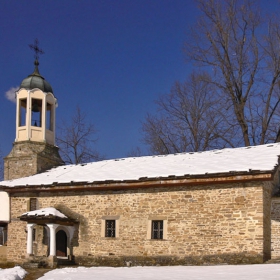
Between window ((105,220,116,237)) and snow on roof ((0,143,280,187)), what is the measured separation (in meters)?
1.68

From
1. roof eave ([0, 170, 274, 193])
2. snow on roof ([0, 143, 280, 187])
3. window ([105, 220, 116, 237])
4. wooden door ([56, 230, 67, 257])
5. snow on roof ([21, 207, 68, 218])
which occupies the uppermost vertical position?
snow on roof ([0, 143, 280, 187])

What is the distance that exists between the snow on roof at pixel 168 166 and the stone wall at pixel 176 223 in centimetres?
59

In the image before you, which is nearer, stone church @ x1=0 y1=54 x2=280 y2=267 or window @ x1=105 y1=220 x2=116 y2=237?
stone church @ x1=0 y1=54 x2=280 y2=267

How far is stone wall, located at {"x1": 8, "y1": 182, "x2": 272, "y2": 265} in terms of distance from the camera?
1553cm

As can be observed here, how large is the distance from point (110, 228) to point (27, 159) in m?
7.24

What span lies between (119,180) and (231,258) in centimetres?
504

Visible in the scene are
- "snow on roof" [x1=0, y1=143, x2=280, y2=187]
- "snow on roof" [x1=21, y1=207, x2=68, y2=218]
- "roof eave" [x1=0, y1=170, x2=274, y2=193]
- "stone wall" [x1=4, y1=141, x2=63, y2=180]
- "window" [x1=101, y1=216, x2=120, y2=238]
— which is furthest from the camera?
"stone wall" [x1=4, y1=141, x2=63, y2=180]

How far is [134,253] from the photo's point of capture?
17312mm

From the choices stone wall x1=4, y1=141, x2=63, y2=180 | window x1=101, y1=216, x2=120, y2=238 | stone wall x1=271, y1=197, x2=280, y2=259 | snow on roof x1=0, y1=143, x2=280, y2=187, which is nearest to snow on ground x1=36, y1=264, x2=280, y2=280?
stone wall x1=271, y1=197, x2=280, y2=259

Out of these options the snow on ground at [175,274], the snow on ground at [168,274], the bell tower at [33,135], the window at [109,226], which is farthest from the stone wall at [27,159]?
the snow on ground at [175,274]

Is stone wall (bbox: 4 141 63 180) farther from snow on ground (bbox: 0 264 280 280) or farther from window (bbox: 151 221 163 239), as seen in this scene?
snow on ground (bbox: 0 264 280 280)

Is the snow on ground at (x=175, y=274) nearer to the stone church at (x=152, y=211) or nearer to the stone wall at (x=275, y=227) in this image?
the stone church at (x=152, y=211)

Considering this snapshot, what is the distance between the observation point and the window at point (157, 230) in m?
17.1

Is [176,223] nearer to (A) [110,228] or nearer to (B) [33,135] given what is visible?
(A) [110,228]
